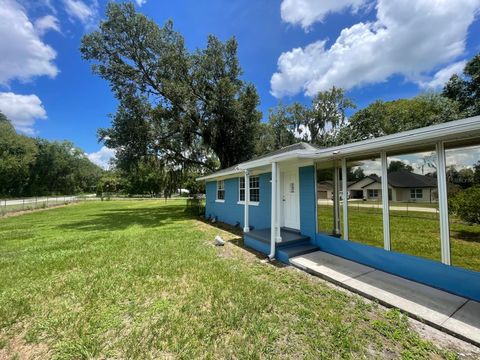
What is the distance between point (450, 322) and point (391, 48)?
654 inches

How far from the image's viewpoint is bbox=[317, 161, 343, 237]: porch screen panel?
5488 millimetres

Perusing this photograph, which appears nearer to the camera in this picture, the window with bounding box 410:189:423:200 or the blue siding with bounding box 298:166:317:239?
the window with bounding box 410:189:423:200

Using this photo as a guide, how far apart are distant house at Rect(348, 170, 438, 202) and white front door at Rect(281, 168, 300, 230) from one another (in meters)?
1.68

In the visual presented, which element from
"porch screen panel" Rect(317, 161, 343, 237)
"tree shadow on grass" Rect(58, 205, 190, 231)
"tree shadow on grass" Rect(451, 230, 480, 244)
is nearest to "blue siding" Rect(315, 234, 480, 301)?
"porch screen panel" Rect(317, 161, 343, 237)

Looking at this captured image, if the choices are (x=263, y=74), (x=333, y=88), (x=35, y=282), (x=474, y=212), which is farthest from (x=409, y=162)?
(x=333, y=88)

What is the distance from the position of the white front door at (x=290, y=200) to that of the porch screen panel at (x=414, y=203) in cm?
247

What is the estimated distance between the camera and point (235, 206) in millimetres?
9766

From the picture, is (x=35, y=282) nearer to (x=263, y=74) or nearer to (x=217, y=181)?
(x=217, y=181)

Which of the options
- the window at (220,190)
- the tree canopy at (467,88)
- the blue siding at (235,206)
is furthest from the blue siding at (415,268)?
the tree canopy at (467,88)

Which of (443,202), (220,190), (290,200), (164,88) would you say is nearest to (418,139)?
(443,202)

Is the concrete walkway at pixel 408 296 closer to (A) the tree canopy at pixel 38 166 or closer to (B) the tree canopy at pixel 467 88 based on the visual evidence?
(B) the tree canopy at pixel 467 88

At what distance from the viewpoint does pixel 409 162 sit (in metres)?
4.04

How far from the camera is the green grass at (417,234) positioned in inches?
134

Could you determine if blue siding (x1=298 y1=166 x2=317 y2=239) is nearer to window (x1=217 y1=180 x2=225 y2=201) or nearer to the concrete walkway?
the concrete walkway
